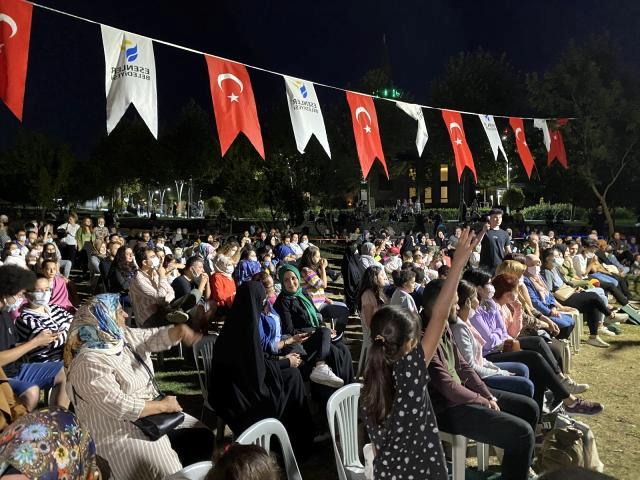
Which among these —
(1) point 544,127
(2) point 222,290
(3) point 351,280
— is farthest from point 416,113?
(1) point 544,127

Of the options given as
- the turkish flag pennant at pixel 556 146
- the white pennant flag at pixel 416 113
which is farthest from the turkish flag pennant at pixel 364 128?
the turkish flag pennant at pixel 556 146

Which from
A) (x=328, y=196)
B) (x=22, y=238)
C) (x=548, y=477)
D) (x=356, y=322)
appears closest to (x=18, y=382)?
(x=548, y=477)

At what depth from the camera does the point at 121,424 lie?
2715 mm

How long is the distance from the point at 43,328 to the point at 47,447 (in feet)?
11.7

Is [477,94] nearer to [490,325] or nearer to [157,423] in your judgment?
[490,325]

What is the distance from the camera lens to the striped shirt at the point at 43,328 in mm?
4625

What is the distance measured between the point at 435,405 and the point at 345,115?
29.5 metres

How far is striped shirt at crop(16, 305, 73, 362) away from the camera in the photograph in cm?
462

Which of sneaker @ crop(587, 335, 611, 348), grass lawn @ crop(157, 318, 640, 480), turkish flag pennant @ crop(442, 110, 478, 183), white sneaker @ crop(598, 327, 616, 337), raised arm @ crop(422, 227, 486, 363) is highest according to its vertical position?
turkish flag pennant @ crop(442, 110, 478, 183)

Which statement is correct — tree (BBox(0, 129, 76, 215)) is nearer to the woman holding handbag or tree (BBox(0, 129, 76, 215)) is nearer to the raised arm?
the woman holding handbag

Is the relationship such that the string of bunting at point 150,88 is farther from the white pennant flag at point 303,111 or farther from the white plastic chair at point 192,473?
the white plastic chair at point 192,473

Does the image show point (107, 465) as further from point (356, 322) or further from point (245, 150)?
point (245, 150)

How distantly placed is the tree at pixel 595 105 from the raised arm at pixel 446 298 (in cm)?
2217

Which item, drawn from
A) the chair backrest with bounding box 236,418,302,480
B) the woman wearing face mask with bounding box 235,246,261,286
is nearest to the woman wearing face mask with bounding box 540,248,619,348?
the woman wearing face mask with bounding box 235,246,261,286
